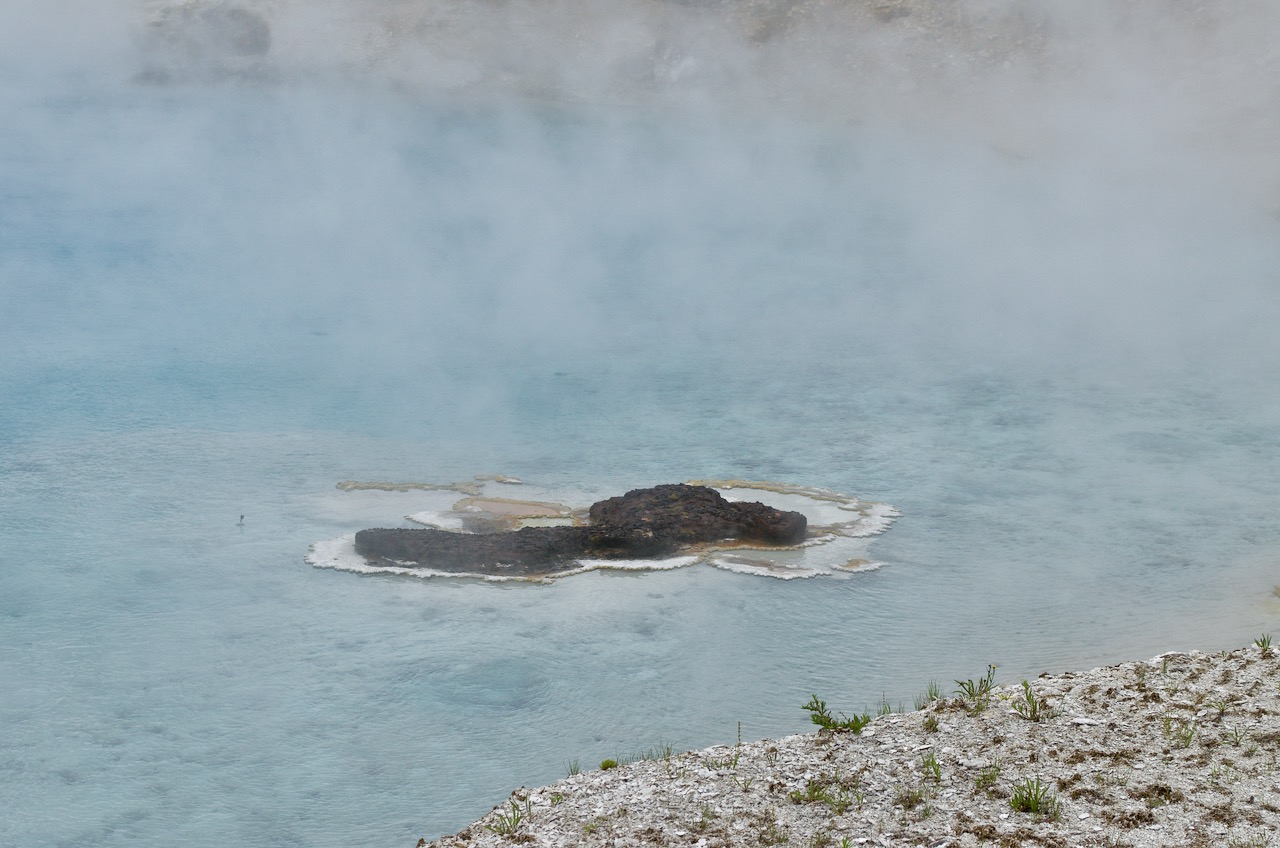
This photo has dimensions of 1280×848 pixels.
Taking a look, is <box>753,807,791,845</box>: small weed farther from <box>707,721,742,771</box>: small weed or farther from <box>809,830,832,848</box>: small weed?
<box>707,721,742,771</box>: small weed

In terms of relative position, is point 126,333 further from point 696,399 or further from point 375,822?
point 375,822

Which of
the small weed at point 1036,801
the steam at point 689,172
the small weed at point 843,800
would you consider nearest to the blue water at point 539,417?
the steam at point 689,172

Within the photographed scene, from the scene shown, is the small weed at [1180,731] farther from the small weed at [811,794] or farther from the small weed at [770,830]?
the small weed at [770,830]

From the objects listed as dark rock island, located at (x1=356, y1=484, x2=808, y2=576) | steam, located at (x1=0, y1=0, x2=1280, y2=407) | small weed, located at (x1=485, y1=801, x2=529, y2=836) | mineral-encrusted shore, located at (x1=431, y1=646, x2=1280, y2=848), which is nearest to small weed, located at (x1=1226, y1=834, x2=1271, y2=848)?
mineral-encrusted shore, located at (x1=431, y1=646, x2=1280, y2=848)

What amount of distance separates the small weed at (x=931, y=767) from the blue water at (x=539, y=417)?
1.99 meters

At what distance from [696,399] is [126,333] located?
7236mm

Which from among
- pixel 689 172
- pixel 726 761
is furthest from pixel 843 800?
pixel 689 172

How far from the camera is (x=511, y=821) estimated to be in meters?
4.89

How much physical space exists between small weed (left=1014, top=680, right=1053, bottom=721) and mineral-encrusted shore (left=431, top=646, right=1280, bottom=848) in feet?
0.05

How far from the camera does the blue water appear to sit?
7.21m

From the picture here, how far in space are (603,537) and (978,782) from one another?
A: 4.68 metres

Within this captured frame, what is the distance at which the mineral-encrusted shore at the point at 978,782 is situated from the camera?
446cm

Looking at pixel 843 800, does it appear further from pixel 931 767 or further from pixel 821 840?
pixel 931 767

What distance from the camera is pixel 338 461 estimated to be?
11602mm
